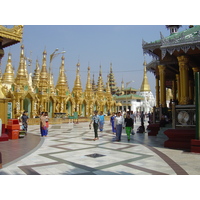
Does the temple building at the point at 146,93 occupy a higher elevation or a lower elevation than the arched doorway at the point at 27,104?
higher

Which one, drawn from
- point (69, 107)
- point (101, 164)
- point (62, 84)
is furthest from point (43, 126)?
point (62, 84)

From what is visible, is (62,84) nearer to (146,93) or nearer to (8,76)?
(8,76)

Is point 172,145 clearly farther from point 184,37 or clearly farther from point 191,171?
point 184,37

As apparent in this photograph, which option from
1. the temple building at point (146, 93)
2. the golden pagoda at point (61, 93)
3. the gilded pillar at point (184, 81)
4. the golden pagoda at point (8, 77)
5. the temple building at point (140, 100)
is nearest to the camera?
the gilded pillar at point (184, 81)

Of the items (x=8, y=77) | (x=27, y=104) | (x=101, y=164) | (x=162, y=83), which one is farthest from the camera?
(x=8, y=77)

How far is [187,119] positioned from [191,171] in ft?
13.7

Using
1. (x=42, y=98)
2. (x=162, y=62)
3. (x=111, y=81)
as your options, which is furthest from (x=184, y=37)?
(x=111, y=81)

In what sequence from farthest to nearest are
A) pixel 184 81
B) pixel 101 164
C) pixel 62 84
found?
1. pixel 62 84
2. pixel 184 81
3. pixel 101 164

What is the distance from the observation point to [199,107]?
759 cm

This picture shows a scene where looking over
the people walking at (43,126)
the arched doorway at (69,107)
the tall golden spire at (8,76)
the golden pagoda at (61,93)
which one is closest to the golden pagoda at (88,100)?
the arched doorway at (69,107)

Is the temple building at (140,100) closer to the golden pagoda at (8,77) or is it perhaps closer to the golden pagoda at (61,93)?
the golden pagoda at (61,93)

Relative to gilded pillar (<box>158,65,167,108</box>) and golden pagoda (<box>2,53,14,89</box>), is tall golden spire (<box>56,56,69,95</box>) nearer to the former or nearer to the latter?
golden pagoda (<box>2,53,14,89</box>)

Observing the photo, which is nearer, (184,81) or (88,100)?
(184,81)

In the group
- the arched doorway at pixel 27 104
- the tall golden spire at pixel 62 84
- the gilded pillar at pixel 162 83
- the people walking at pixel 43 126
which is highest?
the tall golden spire at pixel 62 84
